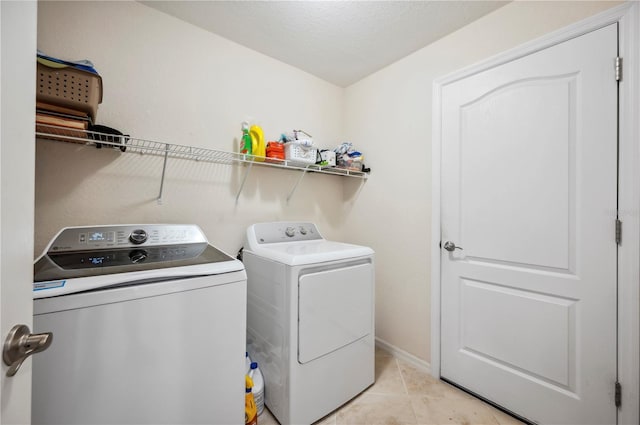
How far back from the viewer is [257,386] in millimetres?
1526

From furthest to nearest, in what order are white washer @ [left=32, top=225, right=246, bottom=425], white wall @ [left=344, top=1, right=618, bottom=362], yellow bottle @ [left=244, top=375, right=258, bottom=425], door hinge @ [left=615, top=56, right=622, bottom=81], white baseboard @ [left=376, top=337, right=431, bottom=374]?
white baseboard @ [left=376, top=337, right=431, bottom=374] → white wall @ [left=344, top=1, right=618, bottom=362] → yellow bottle @ [left=244, top=375, right=258, bottom=425] → door hinge @ [left=615, top=56, right=622, bottom=81] → white washer @ [left=32, top=225, right=246, bottom=425]

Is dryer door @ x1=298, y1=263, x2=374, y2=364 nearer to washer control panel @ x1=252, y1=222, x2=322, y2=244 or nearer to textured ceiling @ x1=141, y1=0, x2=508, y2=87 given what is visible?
washer control panel @ x1=252, y1=222, x2=322, y2=244

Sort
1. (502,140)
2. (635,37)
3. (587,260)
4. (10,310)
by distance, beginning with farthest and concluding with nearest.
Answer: (502,140) < (587,260) < (635,37) < (10,310)

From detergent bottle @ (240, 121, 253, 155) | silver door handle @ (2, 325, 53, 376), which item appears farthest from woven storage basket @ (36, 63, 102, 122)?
silver door handle @ (2, 325, 53, 376)

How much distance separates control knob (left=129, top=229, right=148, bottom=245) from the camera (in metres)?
1.38

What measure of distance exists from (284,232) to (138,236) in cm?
93

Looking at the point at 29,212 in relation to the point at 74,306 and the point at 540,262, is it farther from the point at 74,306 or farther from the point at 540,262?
the point at 540,262

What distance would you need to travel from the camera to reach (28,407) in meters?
0.55

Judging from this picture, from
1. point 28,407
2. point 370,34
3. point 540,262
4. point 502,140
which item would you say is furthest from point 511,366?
point 370,34

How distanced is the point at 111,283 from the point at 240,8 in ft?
5.74

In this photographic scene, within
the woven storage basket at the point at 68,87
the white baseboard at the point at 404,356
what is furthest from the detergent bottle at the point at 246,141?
the white baseboard at the point at 404,356

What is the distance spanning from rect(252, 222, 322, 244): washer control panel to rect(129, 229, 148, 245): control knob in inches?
25.9

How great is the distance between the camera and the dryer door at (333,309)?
4.54 ft

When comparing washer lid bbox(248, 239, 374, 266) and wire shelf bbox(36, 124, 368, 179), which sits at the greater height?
wire shelf bbox(36, 124, 368, 179)
